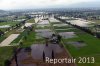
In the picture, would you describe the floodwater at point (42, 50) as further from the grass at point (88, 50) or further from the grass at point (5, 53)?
the grass at point (5, 53)

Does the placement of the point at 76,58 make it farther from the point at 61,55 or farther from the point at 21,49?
the point at 21,49

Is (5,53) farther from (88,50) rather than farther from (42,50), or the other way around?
(88,50)

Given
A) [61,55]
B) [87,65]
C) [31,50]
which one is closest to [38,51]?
[31,50]

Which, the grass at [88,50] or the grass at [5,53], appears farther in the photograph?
the grass at [88,50]

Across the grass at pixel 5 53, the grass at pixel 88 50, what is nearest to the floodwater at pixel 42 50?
the grass at pixel 88 50
